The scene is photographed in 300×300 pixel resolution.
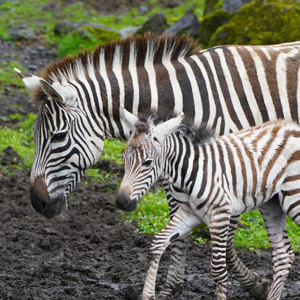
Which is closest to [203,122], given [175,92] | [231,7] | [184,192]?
[175,92]

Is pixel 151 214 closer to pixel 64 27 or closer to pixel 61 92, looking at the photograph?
pixel 61 92

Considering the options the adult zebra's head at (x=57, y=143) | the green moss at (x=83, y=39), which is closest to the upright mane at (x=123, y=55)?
the adult zebra's head at (x=57, y=143)

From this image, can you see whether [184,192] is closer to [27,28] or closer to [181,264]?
[181,264]

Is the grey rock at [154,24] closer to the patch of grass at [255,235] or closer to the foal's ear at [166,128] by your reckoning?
the patch of grass at [255,235]

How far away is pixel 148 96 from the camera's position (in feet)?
22.6

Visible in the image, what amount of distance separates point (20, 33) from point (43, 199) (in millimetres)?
14211

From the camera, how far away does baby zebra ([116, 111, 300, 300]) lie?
5.77 meters

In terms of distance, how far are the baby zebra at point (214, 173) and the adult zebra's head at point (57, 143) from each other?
789 mm

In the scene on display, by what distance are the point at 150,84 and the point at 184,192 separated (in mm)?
1520

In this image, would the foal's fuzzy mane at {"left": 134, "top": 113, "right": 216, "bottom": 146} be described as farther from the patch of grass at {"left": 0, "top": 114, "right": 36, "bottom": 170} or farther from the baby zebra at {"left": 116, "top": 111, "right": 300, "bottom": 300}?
the patch of grass at {"left": 0, "top": 114, "right": 36, "bottom": 170}

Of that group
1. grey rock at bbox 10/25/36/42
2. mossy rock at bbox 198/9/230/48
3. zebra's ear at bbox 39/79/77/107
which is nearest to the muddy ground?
zebra's ear at bbox 39/79/77/107

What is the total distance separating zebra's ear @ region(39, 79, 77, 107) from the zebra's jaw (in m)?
0.86

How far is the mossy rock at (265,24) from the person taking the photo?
1117 centimetres

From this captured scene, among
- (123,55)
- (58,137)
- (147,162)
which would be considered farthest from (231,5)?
(147,162)
